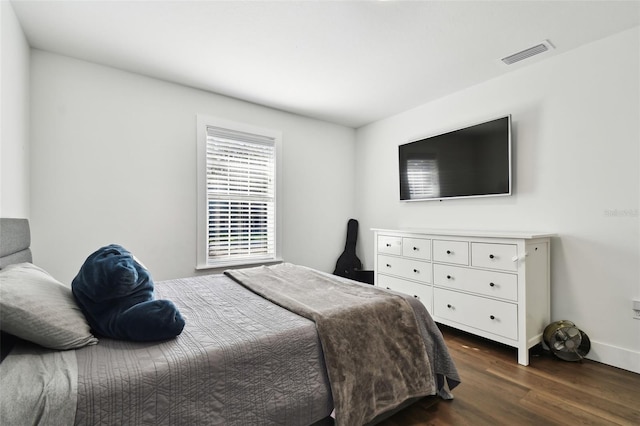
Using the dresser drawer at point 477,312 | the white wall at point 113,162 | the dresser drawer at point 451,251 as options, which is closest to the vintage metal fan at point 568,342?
the dresser drawer at point 477,312

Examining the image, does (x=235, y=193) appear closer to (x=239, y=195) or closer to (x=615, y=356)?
(x=239, y=195)

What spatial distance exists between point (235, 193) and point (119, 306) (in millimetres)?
2319

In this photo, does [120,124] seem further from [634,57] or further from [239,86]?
[634,57]

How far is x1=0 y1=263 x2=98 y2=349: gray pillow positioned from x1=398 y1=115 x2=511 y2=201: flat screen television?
10.4ft

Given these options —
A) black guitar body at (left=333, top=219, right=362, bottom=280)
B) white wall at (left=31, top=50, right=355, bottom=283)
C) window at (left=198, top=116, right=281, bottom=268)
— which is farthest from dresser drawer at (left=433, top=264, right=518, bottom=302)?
white wall at (left=31, top=50, right=355, bottom=283)

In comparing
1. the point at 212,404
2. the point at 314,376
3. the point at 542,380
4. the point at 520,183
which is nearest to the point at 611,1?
the point at 520,183

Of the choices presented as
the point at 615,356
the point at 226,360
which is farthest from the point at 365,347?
the point at 615,356

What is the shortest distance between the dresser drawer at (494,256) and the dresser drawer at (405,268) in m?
0.47

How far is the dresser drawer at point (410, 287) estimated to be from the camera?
2864mm

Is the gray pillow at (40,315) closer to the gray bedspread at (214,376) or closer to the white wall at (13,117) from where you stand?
the gray bedspread at (214,376)

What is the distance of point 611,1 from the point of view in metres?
1.87

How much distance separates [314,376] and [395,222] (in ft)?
9.41

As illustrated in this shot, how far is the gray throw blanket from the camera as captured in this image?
1.30m

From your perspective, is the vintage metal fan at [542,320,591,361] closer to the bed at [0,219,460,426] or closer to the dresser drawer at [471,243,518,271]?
the dresser drawer at [471,243,518,271]
